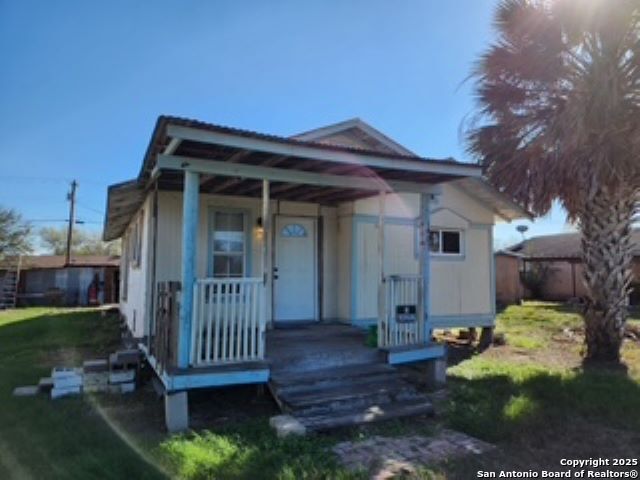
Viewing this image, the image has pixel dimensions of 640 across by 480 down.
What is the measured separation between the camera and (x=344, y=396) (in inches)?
226

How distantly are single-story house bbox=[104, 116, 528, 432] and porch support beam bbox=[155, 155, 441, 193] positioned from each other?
2cm

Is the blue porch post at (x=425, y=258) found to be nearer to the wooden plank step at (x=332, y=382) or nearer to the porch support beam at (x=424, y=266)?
the porch support beam at (x=424, y=266)

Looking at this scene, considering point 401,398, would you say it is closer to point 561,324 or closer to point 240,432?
point 240,432

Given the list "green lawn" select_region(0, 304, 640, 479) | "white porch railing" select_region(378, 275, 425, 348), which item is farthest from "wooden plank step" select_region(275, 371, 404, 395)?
"white porch railing" select_region(378, 275, 425, 348)

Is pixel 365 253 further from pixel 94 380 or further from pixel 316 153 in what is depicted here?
pixel 94 380

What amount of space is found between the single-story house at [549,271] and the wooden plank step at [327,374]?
55.8 feet

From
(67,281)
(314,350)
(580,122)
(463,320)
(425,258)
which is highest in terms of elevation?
(580,122)

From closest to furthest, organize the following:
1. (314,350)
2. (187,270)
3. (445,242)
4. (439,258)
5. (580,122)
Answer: (187,270) → (314,350) → (580,122) → (439,258) → (445,242)

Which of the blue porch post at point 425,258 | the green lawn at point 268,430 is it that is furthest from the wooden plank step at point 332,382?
the blue porch post at point 425,258

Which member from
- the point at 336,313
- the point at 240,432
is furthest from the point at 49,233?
the point at 240,432

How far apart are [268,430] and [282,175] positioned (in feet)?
10.3

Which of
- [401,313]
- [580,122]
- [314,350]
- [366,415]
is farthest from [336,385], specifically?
[580,122]

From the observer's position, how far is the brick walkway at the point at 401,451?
426 centimetres

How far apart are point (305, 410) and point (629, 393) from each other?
15.2 feet
